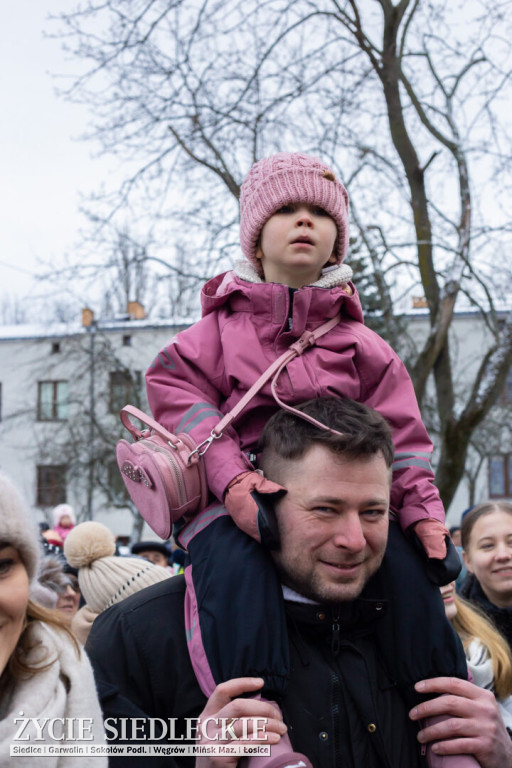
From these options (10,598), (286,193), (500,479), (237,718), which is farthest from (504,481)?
(10,598)

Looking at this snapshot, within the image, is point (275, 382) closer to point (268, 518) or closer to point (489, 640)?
point (268, 518)

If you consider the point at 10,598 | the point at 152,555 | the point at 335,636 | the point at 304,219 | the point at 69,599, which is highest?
the point at 304,219

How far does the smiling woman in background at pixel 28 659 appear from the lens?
185 centimetres

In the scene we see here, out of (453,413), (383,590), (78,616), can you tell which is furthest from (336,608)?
(453,413)

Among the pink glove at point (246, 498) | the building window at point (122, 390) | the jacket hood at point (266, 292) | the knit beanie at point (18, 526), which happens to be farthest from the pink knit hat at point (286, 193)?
the building window at point (122, 390)

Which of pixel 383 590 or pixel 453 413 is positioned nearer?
pixel 383 590

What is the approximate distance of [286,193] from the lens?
2.90m

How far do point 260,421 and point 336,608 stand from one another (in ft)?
2.24

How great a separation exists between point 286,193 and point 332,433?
3.08ft

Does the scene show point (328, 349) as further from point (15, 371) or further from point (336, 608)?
Result: point (15, 371)

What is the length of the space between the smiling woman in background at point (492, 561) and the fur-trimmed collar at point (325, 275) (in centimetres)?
186

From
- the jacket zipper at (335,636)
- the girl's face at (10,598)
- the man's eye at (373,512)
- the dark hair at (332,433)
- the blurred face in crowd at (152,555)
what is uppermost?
the dark hair at (332,433)

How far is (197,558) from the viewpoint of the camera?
8.21 ft

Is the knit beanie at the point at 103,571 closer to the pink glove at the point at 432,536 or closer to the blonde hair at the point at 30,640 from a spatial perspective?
the pink glove at the point at 432,536
